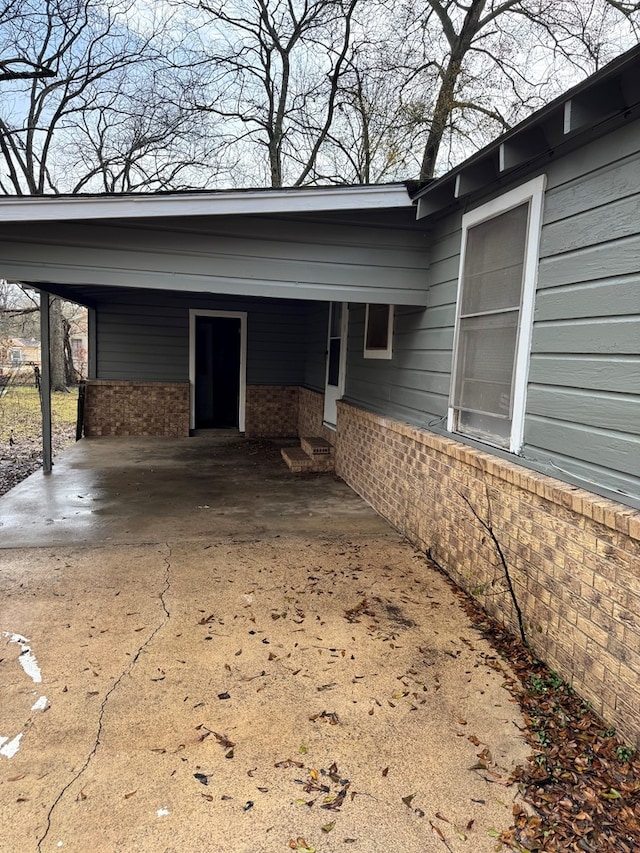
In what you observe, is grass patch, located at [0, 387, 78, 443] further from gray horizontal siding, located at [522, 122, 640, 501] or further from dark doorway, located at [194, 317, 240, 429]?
gray horizontal siding, located at [522, 122, 640, 501]

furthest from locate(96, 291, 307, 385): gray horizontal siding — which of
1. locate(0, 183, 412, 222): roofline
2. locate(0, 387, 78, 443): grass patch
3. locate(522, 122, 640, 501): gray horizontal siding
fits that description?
locate(522, 122, 640, 501): gray horizontal siding

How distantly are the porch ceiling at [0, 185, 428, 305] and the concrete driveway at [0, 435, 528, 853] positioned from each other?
211 centimetres

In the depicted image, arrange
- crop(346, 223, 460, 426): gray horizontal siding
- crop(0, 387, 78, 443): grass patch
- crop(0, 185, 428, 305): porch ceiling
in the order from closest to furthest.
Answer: crop(0, 185, 428, 305): porch ceiling → crop(346, 223, 460, 426): gray horizontal siding → crop(0, 387, 78, 443): grass patch

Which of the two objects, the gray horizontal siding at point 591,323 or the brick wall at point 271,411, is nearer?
the gray horizontal siding at point 591,323

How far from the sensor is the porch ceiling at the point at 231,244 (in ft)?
12.4

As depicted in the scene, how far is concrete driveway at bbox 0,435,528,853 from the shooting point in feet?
5.76

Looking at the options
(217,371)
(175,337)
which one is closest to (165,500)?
(175,337)

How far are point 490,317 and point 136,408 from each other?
7524mm

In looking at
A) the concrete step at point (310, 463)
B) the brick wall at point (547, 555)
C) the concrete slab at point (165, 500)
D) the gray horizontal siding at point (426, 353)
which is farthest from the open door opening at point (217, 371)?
the brick wall at point (547, 555)

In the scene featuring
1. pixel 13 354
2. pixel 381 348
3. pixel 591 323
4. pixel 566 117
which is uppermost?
pixel 566 117

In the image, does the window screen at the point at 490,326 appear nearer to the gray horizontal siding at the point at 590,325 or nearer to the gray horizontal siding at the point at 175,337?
the gray horizontal siding at the point at 590,325

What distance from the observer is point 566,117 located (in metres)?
2.48

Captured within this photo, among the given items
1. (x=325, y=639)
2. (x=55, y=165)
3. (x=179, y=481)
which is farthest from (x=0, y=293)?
(x=325, y=639)

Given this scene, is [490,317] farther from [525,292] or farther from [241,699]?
[241,699]
